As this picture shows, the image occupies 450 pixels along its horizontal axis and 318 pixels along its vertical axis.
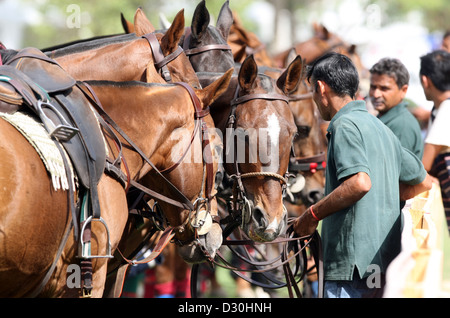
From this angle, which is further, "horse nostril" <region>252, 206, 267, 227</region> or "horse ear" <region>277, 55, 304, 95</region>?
"horse ear" <region>277, 55, 304, 95</region>

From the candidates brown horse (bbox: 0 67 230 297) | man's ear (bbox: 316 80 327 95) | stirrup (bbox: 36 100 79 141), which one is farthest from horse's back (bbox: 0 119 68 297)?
man's ear (bbox: 316 80 327 95)

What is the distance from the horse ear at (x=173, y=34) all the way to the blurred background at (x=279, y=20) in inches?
359

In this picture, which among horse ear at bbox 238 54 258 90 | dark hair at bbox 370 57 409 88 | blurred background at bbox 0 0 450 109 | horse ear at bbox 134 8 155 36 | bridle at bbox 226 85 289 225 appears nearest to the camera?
bridle at bbox 226 85 289 225

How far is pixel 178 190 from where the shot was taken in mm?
3994

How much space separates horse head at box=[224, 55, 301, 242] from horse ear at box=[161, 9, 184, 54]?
0.55 metres

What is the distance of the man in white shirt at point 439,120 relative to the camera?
5.53m

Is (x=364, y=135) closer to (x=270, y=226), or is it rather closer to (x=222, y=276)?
(x=270, y=226)

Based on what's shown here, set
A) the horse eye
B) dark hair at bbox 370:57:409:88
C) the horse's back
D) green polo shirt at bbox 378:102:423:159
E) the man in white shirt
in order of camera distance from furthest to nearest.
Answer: the horse eye, dark hair at bbox 370:57:409:88, green polo shirt at bbox 378:102:423:159, the man in white shirt, the horse's back

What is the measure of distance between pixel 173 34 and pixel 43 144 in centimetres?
186

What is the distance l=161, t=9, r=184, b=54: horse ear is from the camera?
4636 millimetres

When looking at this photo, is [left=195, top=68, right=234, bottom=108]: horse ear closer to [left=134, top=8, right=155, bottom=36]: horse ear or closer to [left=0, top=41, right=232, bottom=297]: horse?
[left=0, top=41, right=232, bottom=297]: horse


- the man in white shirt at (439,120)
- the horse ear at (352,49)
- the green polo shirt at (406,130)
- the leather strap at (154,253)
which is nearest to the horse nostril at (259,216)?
the leather strap at (154,253)

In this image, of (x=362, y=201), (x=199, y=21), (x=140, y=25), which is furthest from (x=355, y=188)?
(x=140, y=25)

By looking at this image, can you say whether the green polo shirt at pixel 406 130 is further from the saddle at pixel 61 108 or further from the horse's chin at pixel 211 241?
the saddle at pixel 61 108
